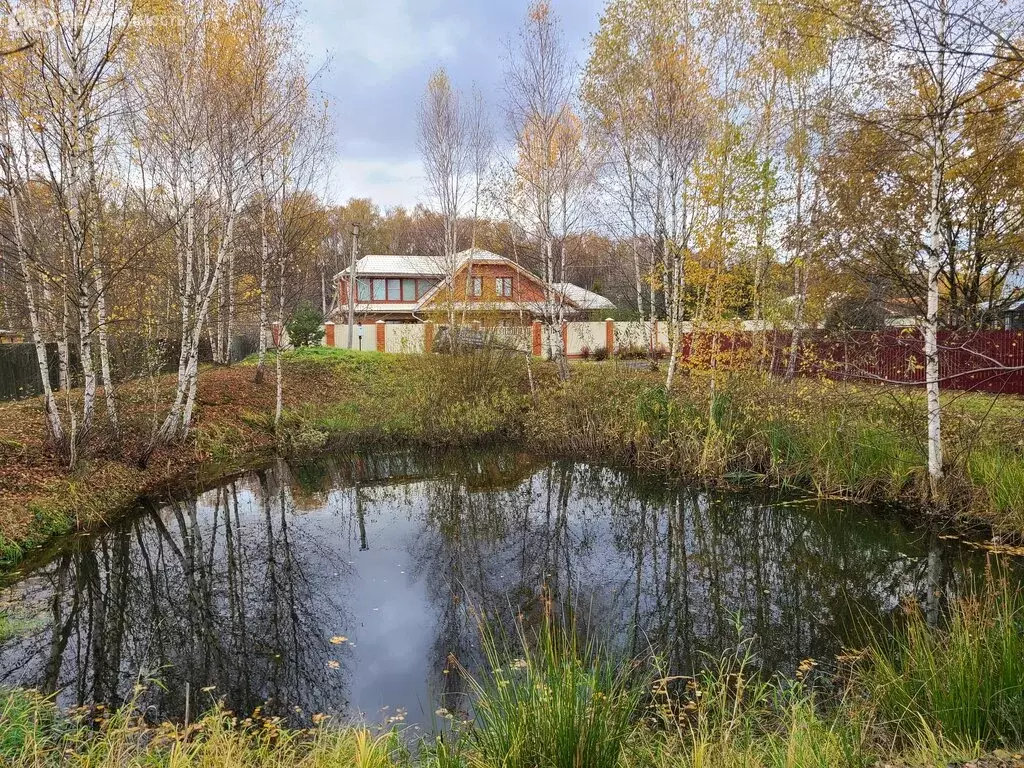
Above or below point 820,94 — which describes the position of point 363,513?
below

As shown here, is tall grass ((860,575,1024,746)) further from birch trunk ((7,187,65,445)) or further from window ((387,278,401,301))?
window ((387,278,401,301))

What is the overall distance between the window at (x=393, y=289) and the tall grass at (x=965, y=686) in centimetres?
3690

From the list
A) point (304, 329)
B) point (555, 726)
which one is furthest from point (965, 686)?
point (304, 329)

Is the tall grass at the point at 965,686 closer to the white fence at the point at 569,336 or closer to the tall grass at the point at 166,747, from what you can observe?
the tall grass at the point at 166,747

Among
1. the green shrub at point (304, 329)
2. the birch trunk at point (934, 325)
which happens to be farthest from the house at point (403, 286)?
the birch trunk at point (934, 325)

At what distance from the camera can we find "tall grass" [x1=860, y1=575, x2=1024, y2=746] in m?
2.91

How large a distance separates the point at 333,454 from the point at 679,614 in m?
9.84

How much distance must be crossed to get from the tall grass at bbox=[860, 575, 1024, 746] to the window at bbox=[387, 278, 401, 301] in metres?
36.9

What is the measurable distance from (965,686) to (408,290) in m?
37.4

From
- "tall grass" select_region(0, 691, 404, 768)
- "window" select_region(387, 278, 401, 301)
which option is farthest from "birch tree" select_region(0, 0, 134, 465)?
"window" select_region(387, 278, 401, 301)

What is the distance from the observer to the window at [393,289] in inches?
1503

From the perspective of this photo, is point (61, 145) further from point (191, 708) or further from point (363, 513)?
point (191, 708)

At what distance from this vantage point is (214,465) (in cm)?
1171

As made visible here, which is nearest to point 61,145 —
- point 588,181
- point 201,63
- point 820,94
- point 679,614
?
point 201,63
